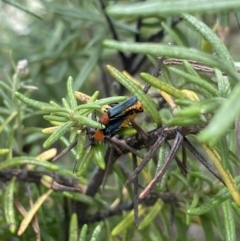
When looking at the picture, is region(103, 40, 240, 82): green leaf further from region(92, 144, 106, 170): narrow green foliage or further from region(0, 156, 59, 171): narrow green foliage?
region(0, 156, 59, 171): narrow green foliage

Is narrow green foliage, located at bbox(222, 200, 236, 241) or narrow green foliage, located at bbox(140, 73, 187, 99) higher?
narrow green foliage, located at bbox(140, 73, 187, 99)

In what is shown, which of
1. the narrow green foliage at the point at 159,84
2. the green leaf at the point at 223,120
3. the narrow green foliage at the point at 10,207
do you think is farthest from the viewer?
the narrow green foliage at the point at 10,207

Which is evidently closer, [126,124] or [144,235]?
[126,124]

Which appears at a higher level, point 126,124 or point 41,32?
point 41,32

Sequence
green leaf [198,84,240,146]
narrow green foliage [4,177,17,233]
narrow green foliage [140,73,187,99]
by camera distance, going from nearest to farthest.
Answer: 1. green leaf [198,84,240,146]
2. narrow green foliage [140,73,187,99]
3. narrow green foliage [4,177,17,233]

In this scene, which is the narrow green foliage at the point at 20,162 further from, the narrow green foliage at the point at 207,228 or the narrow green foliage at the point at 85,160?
the narrow green foliage at the point at 207,228

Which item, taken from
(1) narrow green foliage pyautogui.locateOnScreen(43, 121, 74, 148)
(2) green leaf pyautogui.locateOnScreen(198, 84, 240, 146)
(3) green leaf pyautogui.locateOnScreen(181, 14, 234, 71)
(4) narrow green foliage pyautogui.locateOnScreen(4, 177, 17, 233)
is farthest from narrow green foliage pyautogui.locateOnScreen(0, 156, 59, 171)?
(2) green leaf pyautogui.locateOnScreen(198, 84, 240, 146)

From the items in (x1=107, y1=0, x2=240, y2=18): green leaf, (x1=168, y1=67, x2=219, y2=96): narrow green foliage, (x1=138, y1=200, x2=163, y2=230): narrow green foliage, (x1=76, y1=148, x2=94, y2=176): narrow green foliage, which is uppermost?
(x1=107, y1=0, x2=240, y2=18): green leaf

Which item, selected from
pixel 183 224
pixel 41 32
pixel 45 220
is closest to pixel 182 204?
pixel 183 224

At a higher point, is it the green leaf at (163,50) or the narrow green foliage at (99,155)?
the green leaf at (163,50)

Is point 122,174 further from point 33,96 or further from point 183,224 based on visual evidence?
point 33,96

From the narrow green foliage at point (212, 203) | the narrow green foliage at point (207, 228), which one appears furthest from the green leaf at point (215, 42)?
the narrow green foliage at point (207, 228)
